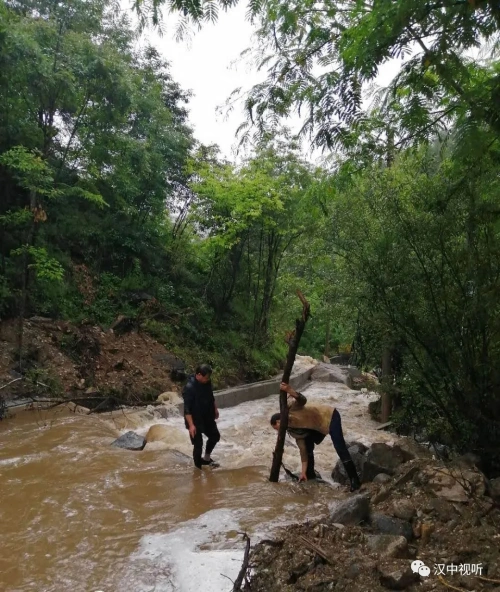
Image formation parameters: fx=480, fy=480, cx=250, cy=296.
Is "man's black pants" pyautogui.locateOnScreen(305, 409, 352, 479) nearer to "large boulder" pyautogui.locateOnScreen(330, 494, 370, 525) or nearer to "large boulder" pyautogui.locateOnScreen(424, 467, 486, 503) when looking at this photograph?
"large boulder" pyautogui.locateOnScreen(424, 467, 486, 503)

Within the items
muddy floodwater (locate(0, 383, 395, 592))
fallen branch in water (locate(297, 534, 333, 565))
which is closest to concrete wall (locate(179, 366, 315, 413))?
muddy floodwater (locate(0, 383, 395, 592))

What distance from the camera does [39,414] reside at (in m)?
10.0

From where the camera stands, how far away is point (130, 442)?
869 cm

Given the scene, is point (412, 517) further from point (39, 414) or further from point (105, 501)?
point (39, 414)

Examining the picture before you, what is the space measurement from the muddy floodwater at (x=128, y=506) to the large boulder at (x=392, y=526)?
1.14 meters

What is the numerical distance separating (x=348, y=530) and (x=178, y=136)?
59.7ft

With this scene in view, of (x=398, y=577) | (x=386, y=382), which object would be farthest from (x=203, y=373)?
(x=398, y=577)

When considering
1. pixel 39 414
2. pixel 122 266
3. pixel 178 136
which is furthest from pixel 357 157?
pixel 178 136

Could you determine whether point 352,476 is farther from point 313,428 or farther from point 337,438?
point 313,428

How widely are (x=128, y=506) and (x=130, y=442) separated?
2910 mm

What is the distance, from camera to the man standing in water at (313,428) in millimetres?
6508

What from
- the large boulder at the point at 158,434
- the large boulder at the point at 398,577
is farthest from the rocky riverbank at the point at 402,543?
the large boulder at the point at 158,434

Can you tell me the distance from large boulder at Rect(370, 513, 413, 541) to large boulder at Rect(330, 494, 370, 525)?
0.44 feet

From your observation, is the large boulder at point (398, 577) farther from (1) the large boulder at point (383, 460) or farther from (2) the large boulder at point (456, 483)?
(1) the large boulder at point (383, 460)
